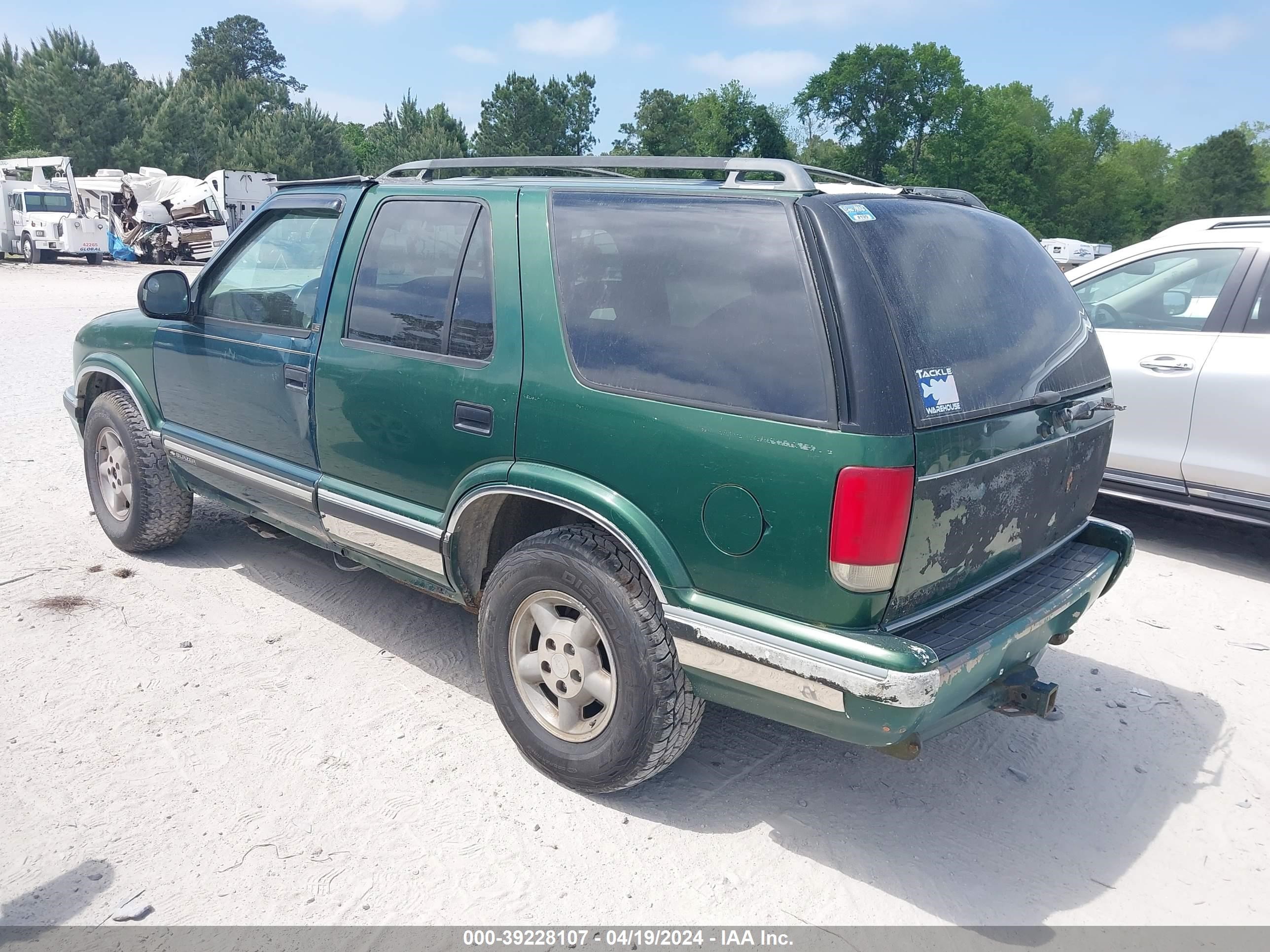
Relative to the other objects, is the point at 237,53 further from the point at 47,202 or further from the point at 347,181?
the point at 347,181

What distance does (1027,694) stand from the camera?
3037 millimetres

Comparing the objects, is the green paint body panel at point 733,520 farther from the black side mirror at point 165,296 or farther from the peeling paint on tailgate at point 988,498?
the black side mirror at point 165,296

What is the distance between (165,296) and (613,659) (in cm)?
291

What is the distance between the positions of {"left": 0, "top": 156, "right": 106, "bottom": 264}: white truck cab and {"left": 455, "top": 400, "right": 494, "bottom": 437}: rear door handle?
3092 cm

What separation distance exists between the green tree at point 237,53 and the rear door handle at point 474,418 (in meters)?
112

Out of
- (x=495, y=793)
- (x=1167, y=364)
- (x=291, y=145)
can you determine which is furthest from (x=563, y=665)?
(x=291, y=145)

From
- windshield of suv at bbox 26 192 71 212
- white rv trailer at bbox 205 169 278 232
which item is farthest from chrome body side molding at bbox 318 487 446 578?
windshield of suv at bbox 26 192 71 212

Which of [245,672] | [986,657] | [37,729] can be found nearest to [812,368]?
[986,657]

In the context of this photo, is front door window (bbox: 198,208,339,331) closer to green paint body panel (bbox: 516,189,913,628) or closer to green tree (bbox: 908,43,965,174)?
green paint body panel (bbox: 516,189,913,628)

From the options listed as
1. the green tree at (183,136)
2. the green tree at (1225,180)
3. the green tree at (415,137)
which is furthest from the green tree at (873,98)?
the green tree at (183,136)

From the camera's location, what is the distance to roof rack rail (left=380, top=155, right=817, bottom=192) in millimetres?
2820

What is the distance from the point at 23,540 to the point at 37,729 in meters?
2.25

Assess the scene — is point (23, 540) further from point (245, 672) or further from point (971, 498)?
point (971, 498)

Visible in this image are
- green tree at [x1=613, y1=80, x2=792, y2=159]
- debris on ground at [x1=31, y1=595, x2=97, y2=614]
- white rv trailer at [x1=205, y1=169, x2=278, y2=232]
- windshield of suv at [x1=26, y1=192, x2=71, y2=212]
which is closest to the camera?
debris on ground at [x1=31, y1=595, x2=97, y2=614]
